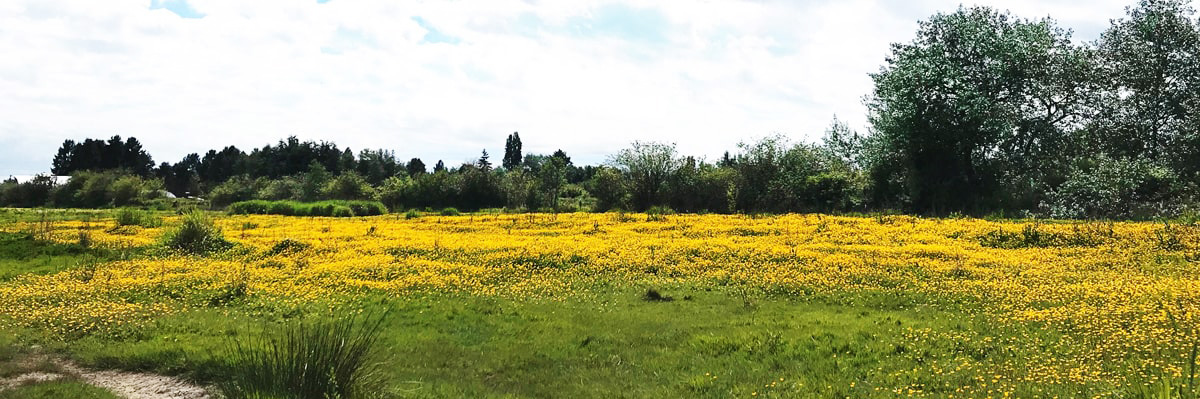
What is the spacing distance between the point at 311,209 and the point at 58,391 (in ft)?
146

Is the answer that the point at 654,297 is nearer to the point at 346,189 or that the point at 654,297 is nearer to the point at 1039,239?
the point at 1039,239

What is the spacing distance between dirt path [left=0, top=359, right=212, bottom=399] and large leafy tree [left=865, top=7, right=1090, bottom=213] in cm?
3471

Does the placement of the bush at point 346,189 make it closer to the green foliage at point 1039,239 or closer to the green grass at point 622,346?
the green grass at point 622,346

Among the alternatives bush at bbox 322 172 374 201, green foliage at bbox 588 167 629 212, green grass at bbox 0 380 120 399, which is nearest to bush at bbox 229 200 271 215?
bush at bbox 322 172 374 201

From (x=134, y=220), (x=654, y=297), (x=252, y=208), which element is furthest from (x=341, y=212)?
(x=654, y=297)

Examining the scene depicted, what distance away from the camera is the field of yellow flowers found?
8062mm

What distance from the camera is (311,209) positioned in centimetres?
5028

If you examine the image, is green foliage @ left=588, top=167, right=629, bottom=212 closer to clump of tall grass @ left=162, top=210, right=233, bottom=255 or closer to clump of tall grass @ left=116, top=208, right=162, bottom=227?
clump of tall grass @ left=116, top=208, right=162, bottom=227

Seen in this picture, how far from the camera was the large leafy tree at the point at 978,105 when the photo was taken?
114 ft

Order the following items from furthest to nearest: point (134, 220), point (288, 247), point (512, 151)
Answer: point (512, 151), point (134, 220), point (288, 247)

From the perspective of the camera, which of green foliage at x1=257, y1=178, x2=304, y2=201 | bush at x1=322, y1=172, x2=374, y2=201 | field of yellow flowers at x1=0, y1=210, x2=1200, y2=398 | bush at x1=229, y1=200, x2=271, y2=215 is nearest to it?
field of yellow flowers at x1=0, y1=210, x2=1200, y2=398

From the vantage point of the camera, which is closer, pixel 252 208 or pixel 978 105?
pixel 978 105

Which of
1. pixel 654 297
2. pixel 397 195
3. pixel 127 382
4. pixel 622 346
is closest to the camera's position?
pixel 127 382

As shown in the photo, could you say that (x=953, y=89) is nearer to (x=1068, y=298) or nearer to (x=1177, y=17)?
(x=1177, y=17)
